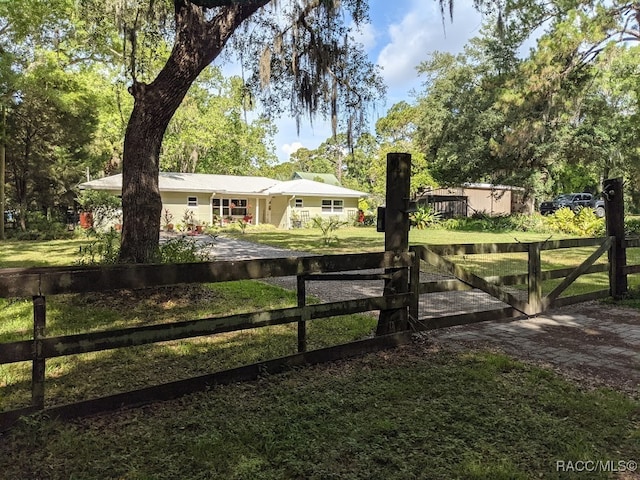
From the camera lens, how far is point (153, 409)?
122 inches

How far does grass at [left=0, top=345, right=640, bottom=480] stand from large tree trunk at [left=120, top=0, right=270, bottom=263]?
4050mm

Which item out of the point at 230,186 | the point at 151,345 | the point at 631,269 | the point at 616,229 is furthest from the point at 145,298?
the point at 230,186

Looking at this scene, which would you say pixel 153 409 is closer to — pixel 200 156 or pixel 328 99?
pixel 328 99

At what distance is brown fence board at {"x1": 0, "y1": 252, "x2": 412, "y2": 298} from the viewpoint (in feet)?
8.60

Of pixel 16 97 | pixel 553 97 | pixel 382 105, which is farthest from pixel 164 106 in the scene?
pixel 16 97

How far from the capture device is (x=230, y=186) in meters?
28.4

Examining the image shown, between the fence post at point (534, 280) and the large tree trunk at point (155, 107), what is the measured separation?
498 centimetres

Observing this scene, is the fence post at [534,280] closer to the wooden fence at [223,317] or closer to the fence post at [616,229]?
the wooden fence at [223,317]

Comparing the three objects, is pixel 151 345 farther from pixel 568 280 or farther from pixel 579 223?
pixel 579 223

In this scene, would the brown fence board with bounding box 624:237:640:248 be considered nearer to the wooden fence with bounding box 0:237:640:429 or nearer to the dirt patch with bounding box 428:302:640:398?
the dirt patch with bounding box 428:302:640:398

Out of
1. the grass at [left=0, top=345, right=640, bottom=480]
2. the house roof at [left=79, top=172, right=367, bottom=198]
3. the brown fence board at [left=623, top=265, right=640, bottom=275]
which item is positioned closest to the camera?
the grass at [left=0, top=345, right=640, bottom=480]

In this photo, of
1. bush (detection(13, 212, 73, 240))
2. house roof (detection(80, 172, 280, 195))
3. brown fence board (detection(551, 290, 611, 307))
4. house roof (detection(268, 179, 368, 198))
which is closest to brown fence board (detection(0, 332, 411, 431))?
brown fence board (detection(551, 290, 611, 307))

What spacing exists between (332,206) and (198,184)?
28.4 ft

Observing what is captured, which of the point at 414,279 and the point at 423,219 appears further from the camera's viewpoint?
the point at 423,219
